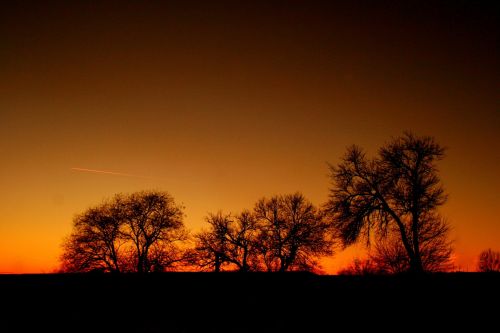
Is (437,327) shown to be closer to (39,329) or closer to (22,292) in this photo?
(39,329)

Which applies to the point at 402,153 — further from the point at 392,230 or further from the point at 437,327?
the point at 437,327

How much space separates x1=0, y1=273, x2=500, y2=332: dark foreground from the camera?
844cm

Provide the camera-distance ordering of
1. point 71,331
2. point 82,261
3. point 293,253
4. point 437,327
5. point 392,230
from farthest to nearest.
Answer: point 82,261
point 293,253
point 392,230
point 71,331
point 437,327

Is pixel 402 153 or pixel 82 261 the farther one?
pixel 82 261

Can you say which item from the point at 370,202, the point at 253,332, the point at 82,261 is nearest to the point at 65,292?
the point at 253,332

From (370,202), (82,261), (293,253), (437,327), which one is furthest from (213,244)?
Result: (437,327)

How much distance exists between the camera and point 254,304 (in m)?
9.32

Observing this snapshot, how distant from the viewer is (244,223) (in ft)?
137

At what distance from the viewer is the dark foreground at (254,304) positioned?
8.44 meters

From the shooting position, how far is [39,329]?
8953mm

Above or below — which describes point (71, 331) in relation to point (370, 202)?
below

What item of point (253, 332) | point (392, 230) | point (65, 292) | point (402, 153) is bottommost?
point (253, 332)

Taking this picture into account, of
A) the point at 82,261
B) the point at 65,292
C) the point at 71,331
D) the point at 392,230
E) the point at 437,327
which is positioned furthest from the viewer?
the point at 82,261

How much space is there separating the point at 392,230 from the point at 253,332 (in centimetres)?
2030
